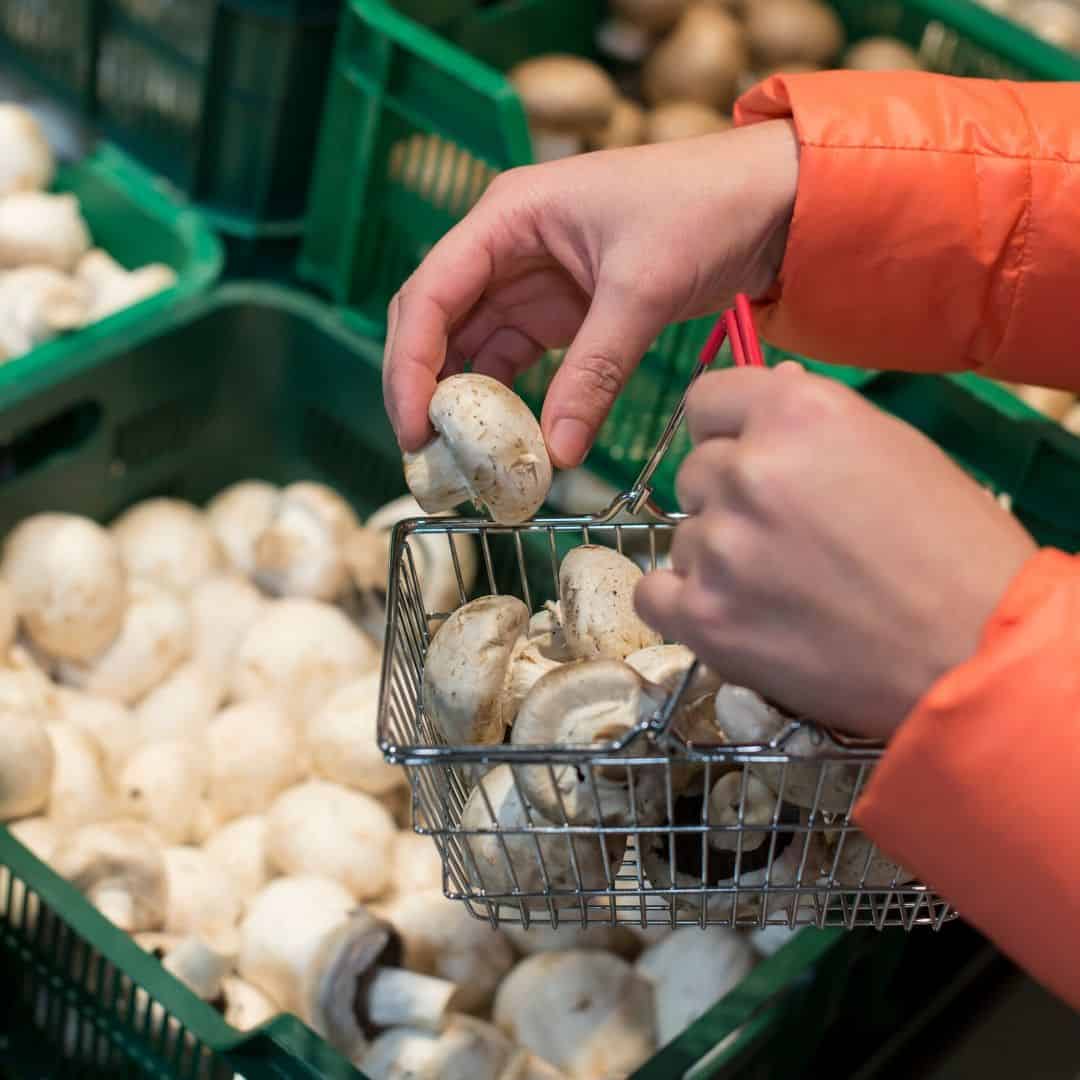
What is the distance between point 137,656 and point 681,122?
74 centimetres

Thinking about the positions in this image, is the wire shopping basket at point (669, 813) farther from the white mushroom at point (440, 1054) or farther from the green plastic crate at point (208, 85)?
the green plastic crate at point (208, 85)

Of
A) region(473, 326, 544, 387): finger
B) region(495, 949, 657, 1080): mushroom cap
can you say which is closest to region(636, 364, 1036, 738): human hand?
region(473, 326, 544, 387): finger

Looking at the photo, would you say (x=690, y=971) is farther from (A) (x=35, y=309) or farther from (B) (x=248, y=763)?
(A) (x=35, y=309)

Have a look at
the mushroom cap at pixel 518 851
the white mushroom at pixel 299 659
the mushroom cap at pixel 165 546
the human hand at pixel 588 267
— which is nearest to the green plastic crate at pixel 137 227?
the mushroom cap at pixel 165 546

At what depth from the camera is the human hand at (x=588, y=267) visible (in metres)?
0.78

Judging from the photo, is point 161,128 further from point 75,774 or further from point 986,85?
point 986,85

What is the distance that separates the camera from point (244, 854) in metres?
1.17

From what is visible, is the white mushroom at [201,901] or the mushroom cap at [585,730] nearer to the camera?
the mushroom cap at [585,730]

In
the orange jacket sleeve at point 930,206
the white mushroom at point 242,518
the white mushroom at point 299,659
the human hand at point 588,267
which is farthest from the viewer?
the white mushroom at point 242,518

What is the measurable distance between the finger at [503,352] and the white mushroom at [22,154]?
0.76 metres

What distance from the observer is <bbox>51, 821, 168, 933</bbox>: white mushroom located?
3.44ft

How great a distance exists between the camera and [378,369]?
1353 millimetres

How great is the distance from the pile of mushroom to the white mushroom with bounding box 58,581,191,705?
0.82ft

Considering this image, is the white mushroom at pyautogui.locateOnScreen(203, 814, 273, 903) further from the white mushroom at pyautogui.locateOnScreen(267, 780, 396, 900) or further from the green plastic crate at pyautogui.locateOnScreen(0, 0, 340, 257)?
the green plastic crate at pyautogui.locateOnScreen(0, 0, 340, 257)
